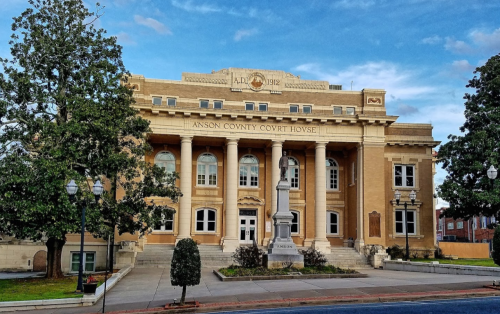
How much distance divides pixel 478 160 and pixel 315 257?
53.6 ft

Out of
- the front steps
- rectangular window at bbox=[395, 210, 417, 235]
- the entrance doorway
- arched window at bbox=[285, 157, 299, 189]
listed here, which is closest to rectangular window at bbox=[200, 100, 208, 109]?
arched window at bbox=[285, 157, 299, 189]

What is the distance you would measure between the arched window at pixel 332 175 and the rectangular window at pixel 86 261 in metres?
19.7

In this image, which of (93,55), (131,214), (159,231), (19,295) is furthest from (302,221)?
(19,295)

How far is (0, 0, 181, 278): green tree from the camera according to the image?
23.2 m

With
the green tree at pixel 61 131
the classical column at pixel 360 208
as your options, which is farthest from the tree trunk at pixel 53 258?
the classical column at pixel 360 208

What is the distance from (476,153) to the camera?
120 ft

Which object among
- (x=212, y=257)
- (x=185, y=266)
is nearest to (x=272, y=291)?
(x=185, y=266)

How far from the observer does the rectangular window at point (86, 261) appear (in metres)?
36.7

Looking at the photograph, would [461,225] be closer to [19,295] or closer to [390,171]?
[390,171]

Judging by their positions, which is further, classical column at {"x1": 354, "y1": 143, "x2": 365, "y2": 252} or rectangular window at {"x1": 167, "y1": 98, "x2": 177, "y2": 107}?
rectangular window at {"x1": 167, "y1": 98, "x2": 177, "y2": 107}

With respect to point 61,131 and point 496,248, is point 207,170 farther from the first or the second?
point 496,248

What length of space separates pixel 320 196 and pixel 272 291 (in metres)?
21.1

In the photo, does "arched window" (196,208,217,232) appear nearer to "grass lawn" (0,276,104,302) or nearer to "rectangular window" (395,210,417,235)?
"rectangular window" (395,210,417,235)

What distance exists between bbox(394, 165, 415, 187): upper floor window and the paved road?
26.6 metres
